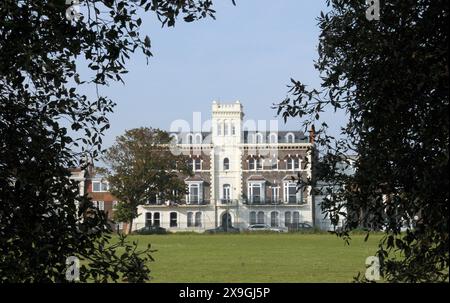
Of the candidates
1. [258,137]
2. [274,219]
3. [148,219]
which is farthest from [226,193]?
[258,137]

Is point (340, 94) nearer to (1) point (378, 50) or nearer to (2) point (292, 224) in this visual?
(1) point (378, 50)

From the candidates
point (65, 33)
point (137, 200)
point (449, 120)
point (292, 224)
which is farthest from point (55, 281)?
point (292, 224)

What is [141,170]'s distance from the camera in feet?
160

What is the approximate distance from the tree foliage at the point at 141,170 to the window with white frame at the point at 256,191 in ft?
54.1

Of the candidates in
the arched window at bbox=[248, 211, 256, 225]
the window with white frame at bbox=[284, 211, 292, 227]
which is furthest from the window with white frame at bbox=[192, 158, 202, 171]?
the window with white frame at bbox=[284, 211, 292, 227]

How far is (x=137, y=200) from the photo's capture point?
43.6 m

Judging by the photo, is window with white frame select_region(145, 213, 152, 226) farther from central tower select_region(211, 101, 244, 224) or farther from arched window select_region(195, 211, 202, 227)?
central tower select_region(211, 101, 244, 224)

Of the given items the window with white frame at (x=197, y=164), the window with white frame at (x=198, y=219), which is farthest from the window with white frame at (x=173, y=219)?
Result: the window with white frame at (x=197, y=164)

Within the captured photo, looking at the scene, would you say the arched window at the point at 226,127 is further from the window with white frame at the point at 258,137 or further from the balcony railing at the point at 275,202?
the balcony railing at the point at 275,202

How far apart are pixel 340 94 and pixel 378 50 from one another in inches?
39.1

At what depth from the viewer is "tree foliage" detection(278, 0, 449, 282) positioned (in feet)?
16.0

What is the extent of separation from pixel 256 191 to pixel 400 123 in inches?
2562

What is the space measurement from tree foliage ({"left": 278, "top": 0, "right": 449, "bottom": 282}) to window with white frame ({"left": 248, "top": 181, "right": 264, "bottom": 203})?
62.0m

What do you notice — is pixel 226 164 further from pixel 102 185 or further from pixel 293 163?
pixel 102 185
